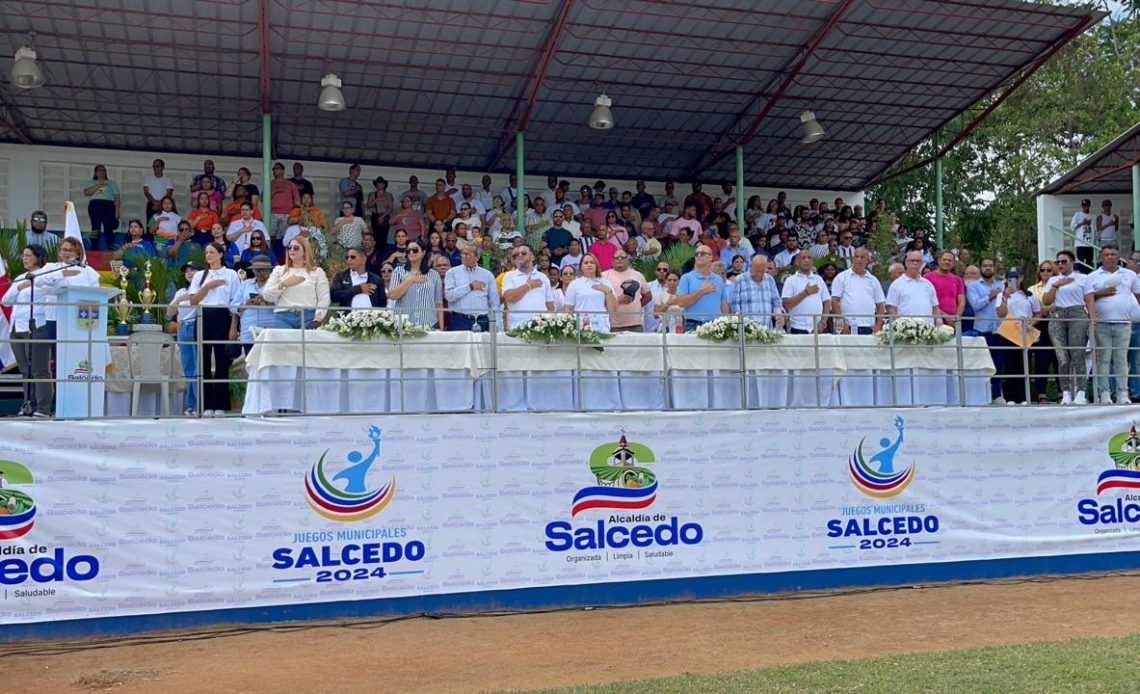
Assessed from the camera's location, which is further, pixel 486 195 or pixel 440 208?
pixel 486 195

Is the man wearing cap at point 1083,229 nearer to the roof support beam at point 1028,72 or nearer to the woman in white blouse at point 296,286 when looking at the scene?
the roof support beam at point 1028,72

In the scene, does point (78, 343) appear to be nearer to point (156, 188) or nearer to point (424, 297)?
point (424, 297)

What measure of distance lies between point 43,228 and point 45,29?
3.31m

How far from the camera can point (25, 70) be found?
16.7m

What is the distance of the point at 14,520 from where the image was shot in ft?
27.6

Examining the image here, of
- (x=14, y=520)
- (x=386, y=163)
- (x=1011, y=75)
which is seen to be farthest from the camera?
(x=386, y=163)

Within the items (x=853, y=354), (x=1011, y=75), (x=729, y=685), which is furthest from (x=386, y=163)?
(x=729, y=685)

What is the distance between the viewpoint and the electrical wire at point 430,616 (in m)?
8.37

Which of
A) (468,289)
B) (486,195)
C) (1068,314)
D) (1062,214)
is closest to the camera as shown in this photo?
(468,289)

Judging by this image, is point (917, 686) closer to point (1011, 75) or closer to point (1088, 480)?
point (1088, 480)

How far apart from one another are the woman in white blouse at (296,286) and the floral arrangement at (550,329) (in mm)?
1933

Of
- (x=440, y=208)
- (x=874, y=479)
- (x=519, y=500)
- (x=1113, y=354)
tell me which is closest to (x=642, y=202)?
(x=440, y=208)

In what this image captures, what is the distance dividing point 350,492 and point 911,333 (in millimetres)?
5893

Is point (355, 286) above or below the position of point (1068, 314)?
above
